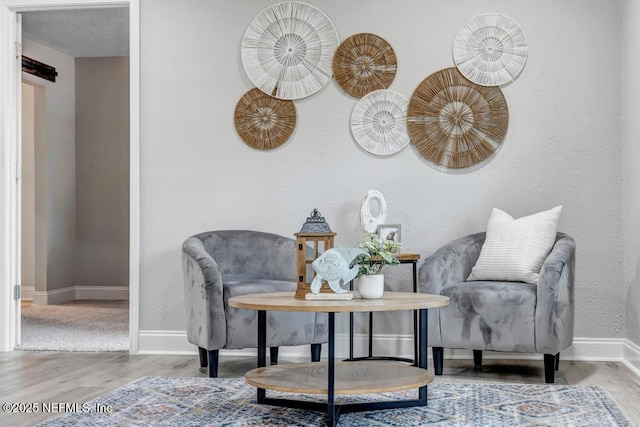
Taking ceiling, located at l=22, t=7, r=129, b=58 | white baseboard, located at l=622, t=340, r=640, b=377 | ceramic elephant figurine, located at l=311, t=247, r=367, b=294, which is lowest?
white baseboard, located at l=622, t=340, r=640, b=377

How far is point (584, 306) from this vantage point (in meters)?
4.56

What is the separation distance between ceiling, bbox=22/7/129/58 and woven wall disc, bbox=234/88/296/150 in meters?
2.08

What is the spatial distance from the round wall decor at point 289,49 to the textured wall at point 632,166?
5.59ft

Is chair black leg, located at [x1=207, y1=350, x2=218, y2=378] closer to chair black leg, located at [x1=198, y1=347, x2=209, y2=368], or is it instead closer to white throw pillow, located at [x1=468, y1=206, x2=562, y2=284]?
chair black leg, located at [x1=198, y1=347, x2=209, y2=368]

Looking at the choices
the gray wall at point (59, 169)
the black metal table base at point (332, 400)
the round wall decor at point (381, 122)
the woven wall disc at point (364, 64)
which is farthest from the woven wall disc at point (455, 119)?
the gray wall at point (59, 169)

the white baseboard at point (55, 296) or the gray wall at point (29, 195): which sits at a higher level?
the gray wall at point (29, 195)

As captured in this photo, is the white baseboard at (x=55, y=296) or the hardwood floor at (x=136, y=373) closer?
the hardwood floor at (x=136, y=373)

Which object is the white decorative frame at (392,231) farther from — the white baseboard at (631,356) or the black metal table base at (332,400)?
the white baseboard at (631,356)

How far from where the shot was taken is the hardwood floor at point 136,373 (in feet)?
11.5

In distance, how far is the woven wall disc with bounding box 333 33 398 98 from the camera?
4.73 metres

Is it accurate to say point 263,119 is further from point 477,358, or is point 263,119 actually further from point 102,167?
point 102,167

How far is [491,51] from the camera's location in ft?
15.2

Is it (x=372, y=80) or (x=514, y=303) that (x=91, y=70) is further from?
(x=514, y=303)

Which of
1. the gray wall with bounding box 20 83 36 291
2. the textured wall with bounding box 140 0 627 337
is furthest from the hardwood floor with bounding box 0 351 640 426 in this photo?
the gray wall with bounding box 20 83 36 291
